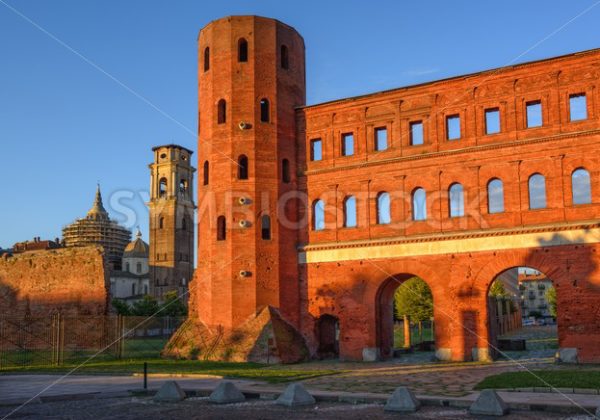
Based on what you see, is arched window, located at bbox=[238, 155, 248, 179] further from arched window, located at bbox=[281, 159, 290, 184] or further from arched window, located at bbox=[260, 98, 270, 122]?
arched window, located at bbox=[260, 98, 270, 122]

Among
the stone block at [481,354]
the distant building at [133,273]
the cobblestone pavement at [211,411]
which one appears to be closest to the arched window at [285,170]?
the stone block at [481,354]

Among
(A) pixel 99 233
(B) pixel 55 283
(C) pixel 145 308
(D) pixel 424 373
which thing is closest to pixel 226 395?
(D) pixel 424 373

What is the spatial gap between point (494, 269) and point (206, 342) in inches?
473

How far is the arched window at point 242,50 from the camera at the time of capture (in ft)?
95.5

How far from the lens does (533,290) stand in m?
133

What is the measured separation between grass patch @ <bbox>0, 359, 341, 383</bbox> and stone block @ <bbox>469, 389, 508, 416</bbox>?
7.40 m

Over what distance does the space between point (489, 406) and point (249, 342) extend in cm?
1548

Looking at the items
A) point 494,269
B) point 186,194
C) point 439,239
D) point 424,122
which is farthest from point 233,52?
point 186,194

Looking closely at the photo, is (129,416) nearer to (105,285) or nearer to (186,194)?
(105,285)

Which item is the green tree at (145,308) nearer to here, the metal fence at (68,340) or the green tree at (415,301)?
the metal fence at (68,340)

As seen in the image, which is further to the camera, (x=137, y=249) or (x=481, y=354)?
(x=137, y=249)

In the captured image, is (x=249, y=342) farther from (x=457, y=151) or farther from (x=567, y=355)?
(x=567, y=355)

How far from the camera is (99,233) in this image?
339 feet

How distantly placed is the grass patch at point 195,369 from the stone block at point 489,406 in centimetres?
740
